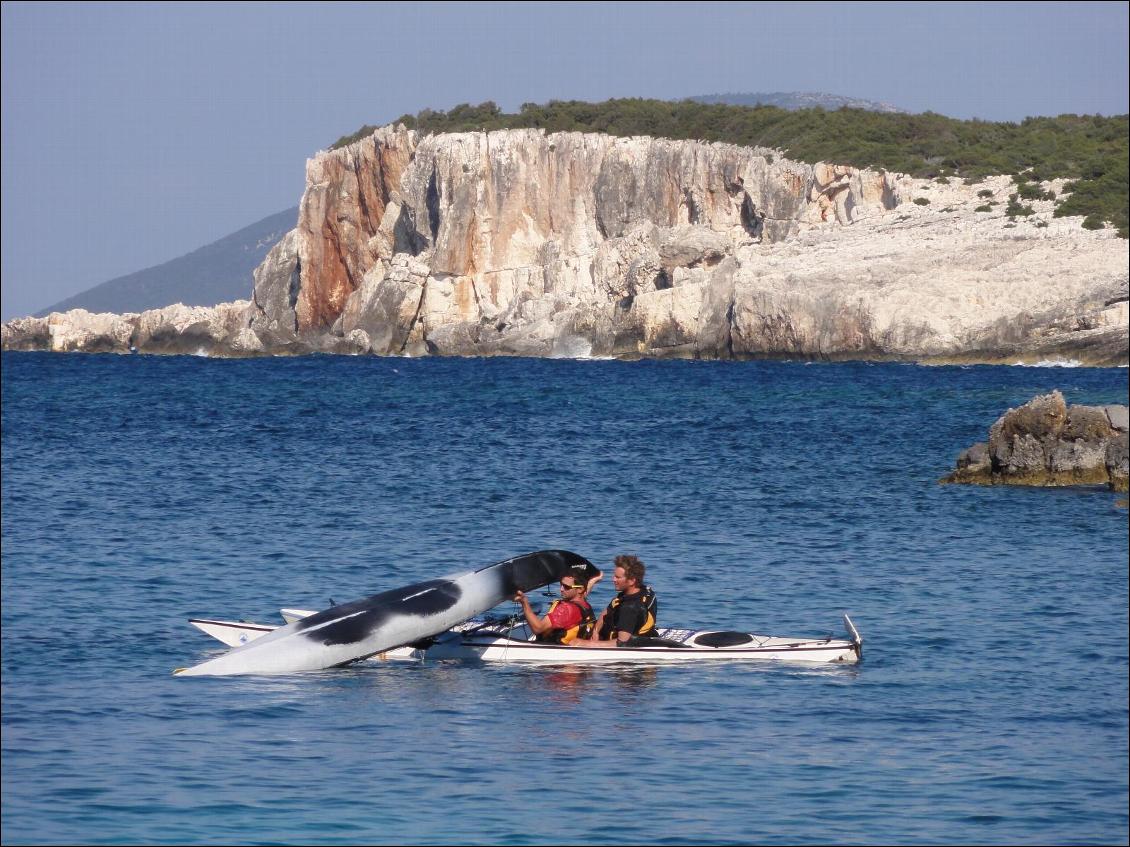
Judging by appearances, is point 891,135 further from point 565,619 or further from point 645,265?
point 565,619

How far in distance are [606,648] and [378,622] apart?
2.33 m

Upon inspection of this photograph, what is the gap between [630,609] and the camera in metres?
15.8

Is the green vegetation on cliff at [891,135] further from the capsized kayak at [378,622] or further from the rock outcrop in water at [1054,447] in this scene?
the capsized kayak at [378,622]

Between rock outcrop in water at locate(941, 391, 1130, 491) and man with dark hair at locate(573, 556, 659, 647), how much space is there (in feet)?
50.0

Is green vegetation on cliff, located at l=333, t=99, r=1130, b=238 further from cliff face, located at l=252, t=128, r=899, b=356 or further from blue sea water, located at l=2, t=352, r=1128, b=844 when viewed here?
blue sea water, located at l=2, t=352, r=1128, b=844

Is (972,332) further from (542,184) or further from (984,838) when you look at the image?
(984,838)

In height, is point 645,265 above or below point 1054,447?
above

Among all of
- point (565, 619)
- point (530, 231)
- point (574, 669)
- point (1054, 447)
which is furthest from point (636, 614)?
point (530, 231)

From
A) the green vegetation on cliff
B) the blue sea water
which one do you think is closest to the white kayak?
the blue sea water

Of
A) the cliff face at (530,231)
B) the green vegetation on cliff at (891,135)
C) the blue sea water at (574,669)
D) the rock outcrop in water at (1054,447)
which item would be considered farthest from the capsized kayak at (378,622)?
the green vegetation on cliff at (891,135)

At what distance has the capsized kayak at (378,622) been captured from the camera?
Answer: 14789 millimetres

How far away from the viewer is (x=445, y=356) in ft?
309

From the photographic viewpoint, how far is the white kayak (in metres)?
15.3

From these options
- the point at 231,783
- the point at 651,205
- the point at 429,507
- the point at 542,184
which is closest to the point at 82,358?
the point at 542,184
